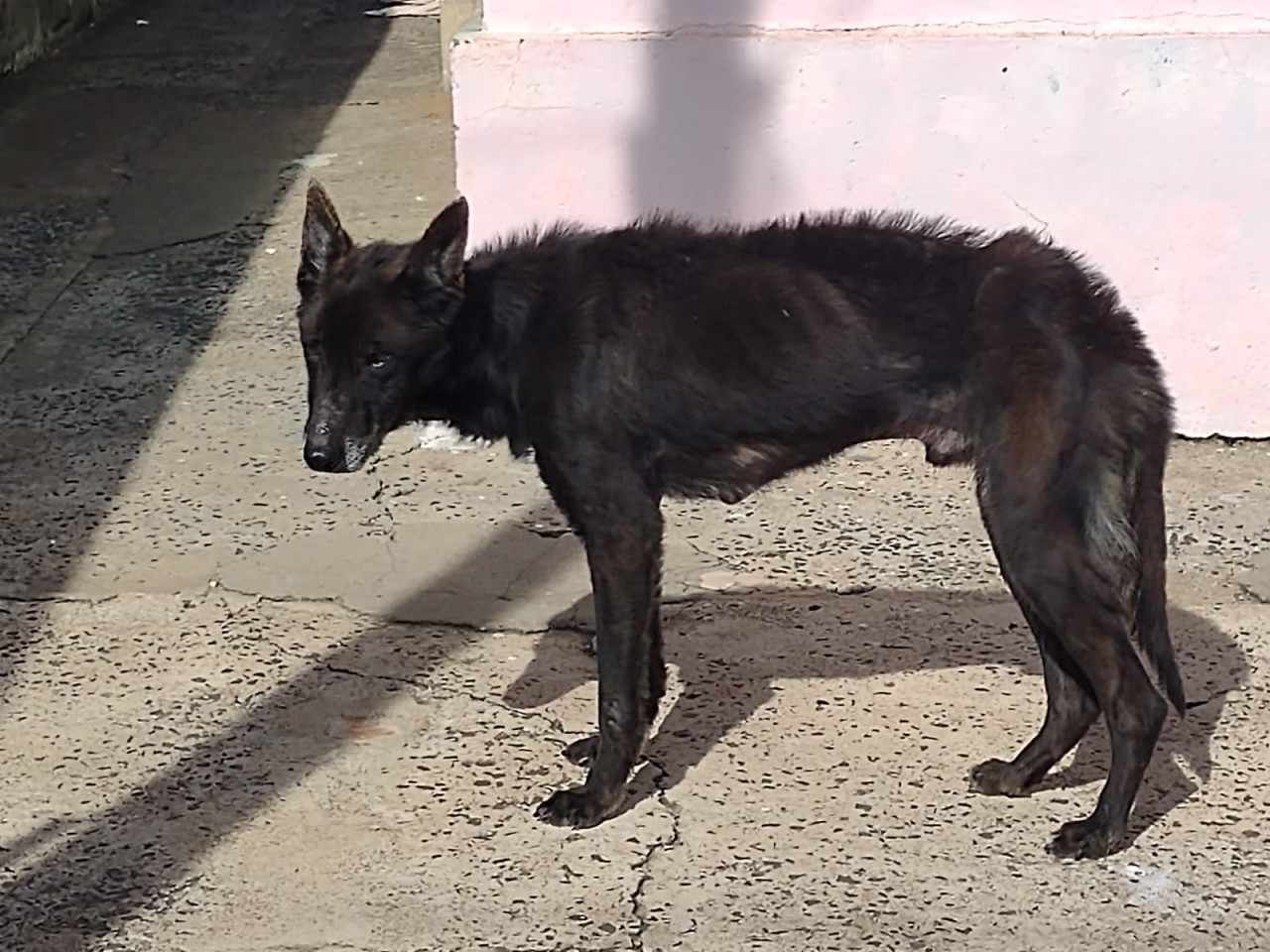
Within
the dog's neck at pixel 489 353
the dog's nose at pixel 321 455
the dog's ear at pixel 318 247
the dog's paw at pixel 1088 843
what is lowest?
the dog's paw at pixel 1088 843

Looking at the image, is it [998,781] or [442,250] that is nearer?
[442,250]

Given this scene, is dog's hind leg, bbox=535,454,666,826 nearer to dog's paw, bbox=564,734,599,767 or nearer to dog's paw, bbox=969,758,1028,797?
dog's paw, bbox=564,734,599,767

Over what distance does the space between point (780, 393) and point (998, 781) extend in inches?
39.2

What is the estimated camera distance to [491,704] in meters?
4.81

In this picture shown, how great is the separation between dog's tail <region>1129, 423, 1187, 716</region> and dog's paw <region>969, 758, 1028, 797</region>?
0.39 metres

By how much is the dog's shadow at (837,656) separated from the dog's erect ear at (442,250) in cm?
119

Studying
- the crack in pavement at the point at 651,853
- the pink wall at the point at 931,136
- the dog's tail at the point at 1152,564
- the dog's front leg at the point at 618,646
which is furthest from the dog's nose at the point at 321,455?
the pink wall at the point at 931,136

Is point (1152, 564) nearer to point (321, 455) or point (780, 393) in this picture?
point (780, 393)

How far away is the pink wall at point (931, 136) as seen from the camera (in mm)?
5957

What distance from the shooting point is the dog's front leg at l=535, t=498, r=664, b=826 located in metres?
4.19

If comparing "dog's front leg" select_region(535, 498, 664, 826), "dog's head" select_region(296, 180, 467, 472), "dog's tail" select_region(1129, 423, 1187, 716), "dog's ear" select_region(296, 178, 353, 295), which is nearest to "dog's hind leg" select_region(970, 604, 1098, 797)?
"dog's tail" select_region(1129, 423, 1187, 716)

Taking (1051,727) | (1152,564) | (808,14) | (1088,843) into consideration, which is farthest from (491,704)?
(808,14)

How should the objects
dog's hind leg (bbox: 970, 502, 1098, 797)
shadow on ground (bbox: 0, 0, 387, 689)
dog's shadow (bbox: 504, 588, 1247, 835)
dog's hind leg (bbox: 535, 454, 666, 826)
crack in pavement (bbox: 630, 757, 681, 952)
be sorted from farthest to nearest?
shadow on ground (bbox: 0, 0, 387, 689), dog's shadow (bbox: 504, 588, 1247, 835), dog's hind leg (bbox: 970, 502, 1098, 797), dog's hind leg (bbox: 535, 454, 666, 826), crack in pavement (bbox: 630, 757, 681, 952)

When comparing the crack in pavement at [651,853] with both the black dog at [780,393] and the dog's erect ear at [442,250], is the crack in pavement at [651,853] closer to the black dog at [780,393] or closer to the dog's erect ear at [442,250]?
the black dog at [780,393]
